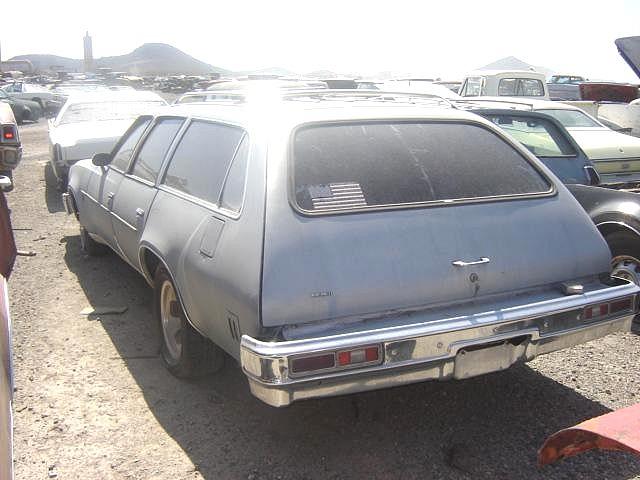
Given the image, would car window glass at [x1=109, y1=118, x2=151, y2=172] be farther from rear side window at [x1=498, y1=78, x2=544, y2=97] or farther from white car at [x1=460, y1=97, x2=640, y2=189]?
rear side window at [x1=498, y1=78, x2=544, y2=97]

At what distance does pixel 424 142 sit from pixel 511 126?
4.09 metres

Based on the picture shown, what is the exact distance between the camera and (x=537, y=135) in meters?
7.03

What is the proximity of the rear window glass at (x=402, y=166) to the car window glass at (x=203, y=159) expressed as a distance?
1.64 ft

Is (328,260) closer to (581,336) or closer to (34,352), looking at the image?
(581,336)

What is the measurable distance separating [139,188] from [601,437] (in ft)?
11.1

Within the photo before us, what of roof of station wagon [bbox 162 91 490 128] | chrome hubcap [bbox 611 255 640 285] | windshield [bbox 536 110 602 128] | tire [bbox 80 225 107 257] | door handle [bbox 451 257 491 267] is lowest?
tire [bbox 80 225 107 257]

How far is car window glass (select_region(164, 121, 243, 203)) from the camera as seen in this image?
3.46 m

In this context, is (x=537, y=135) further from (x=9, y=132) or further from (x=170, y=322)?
(x=9, y=132)

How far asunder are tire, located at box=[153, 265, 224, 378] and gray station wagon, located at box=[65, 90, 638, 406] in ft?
0.05

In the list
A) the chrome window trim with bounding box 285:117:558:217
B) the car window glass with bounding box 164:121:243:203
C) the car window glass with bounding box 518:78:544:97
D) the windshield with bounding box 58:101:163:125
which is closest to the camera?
the chrome window trim with bounding box 285:117:558:217

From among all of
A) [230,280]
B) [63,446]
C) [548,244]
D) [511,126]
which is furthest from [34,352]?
[511,126]

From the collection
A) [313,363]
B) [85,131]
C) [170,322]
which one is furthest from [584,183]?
[85,131]

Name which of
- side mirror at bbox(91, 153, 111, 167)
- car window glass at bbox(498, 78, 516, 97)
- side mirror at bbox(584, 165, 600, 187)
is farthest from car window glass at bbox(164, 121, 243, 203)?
car window glass at bbox(498, 78, 516, 97)

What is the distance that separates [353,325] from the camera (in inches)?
111
